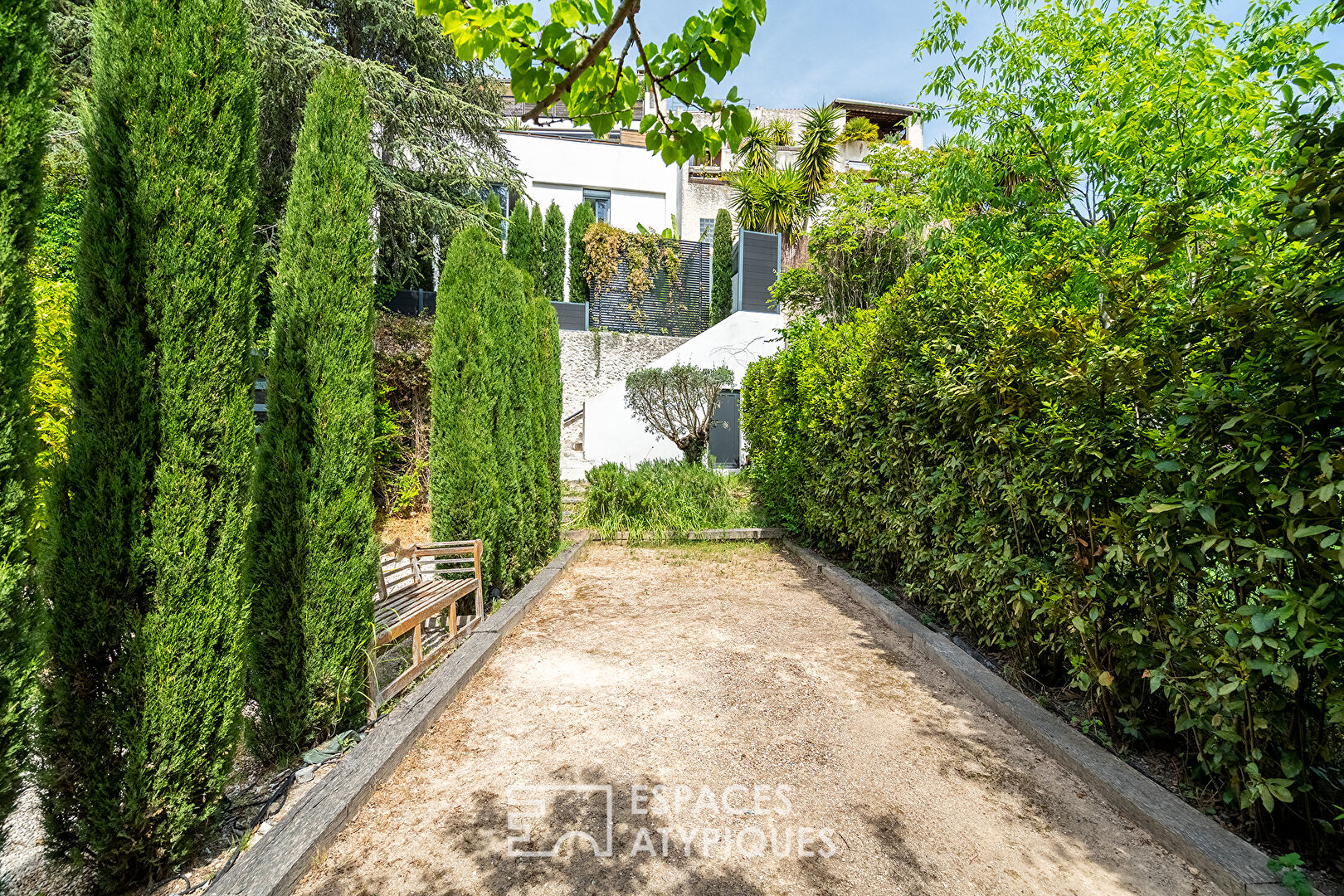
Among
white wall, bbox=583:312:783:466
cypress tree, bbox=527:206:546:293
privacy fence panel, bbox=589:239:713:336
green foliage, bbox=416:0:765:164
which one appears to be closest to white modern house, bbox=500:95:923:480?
white wall, bbox=583:312:783:466

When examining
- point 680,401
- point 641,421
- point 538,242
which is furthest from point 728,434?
point 538,242

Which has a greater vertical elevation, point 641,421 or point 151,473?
point 641,421

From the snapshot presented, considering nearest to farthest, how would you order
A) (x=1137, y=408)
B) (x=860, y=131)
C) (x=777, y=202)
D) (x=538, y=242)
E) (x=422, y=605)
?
(x=1137, y=408) < (x=422, y=605) < (x=860, y=131) < (x=538, y=242) < (x=777, y=202)

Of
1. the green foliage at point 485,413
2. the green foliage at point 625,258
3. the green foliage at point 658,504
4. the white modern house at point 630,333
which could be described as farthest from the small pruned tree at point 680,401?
the green foliage at point 625,258

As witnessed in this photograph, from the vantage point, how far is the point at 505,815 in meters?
2.59

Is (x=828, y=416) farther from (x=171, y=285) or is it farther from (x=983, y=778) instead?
(x=171, y=285)

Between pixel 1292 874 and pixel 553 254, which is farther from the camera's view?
pixel 553 254

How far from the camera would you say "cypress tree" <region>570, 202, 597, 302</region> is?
1638cm

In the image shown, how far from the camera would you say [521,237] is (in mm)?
16125

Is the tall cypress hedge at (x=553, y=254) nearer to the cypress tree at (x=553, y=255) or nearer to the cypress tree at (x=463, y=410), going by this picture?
the cypress tree at (x=553, y=255)

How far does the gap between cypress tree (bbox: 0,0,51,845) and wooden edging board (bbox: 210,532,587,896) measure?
29.6 inches

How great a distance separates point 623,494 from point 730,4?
7762 millimetres

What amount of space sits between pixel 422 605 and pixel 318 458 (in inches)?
55.4

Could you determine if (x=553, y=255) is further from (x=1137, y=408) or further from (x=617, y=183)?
(x=1137, y=408)
